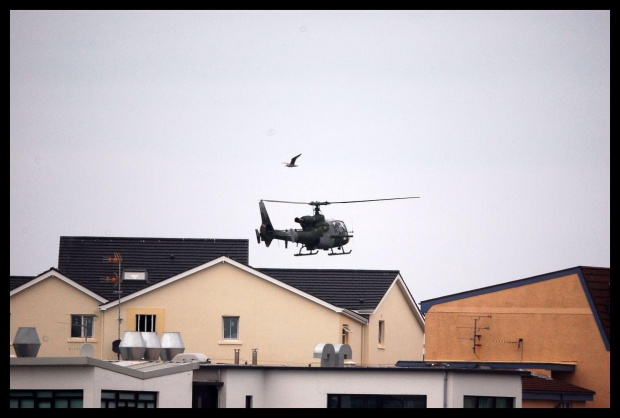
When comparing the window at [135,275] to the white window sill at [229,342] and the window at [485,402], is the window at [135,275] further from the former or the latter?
the window at [485,402]

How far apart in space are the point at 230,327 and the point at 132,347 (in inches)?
663

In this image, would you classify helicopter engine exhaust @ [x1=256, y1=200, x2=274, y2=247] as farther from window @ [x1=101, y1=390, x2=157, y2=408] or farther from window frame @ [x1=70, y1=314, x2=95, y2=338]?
window @ [x1=101, y1=390, x2=157, y2=408]

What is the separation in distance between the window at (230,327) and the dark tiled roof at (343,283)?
301 cm

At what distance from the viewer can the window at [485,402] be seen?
1433 inches

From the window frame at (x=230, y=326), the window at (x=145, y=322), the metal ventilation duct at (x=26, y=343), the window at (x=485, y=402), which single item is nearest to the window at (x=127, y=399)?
the metal ventilation duct at (x=26, y=343)

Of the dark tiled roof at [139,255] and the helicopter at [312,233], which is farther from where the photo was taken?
the dark tiled roof at [139,255]

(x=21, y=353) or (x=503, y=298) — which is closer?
(x=21, y=353)

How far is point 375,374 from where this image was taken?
36.7 meters

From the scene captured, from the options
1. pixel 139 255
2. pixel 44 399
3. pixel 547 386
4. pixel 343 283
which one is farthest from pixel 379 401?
pixel 139 255

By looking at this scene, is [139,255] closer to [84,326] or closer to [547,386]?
[84,326]

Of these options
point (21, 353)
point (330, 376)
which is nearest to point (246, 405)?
point (330, 376)
